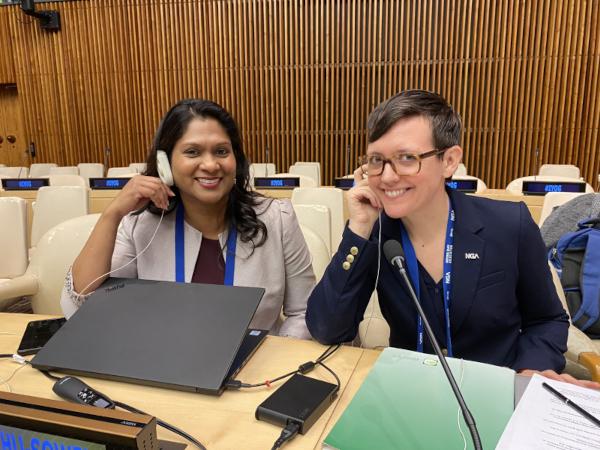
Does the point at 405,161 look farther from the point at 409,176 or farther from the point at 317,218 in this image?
the point at 317,218

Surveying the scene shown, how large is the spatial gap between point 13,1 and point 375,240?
9.72 metres

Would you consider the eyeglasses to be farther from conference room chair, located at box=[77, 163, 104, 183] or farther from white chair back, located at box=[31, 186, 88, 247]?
conference room chair, located at box=[77, 163, 104, 183]

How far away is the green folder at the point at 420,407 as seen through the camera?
30.2 inches

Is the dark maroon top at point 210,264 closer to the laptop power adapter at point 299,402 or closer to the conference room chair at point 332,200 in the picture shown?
the laptop power adapter at point 299,402

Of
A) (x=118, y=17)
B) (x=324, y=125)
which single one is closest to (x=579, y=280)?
(x=324, y=125)

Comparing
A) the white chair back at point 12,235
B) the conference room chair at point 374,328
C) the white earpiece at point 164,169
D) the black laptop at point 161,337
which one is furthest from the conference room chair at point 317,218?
the white chair back at point 12,235

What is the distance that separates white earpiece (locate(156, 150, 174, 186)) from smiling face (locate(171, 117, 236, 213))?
3 cm

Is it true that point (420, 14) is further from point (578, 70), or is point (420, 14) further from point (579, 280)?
point (579, 280)

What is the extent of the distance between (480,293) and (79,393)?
106cm

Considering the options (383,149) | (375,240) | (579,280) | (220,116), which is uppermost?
(220,116)

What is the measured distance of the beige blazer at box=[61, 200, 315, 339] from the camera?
1614 mm

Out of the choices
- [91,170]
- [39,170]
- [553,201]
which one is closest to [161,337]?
[553,201]

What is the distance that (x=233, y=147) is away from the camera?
68.2 inches

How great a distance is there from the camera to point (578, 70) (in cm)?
649
